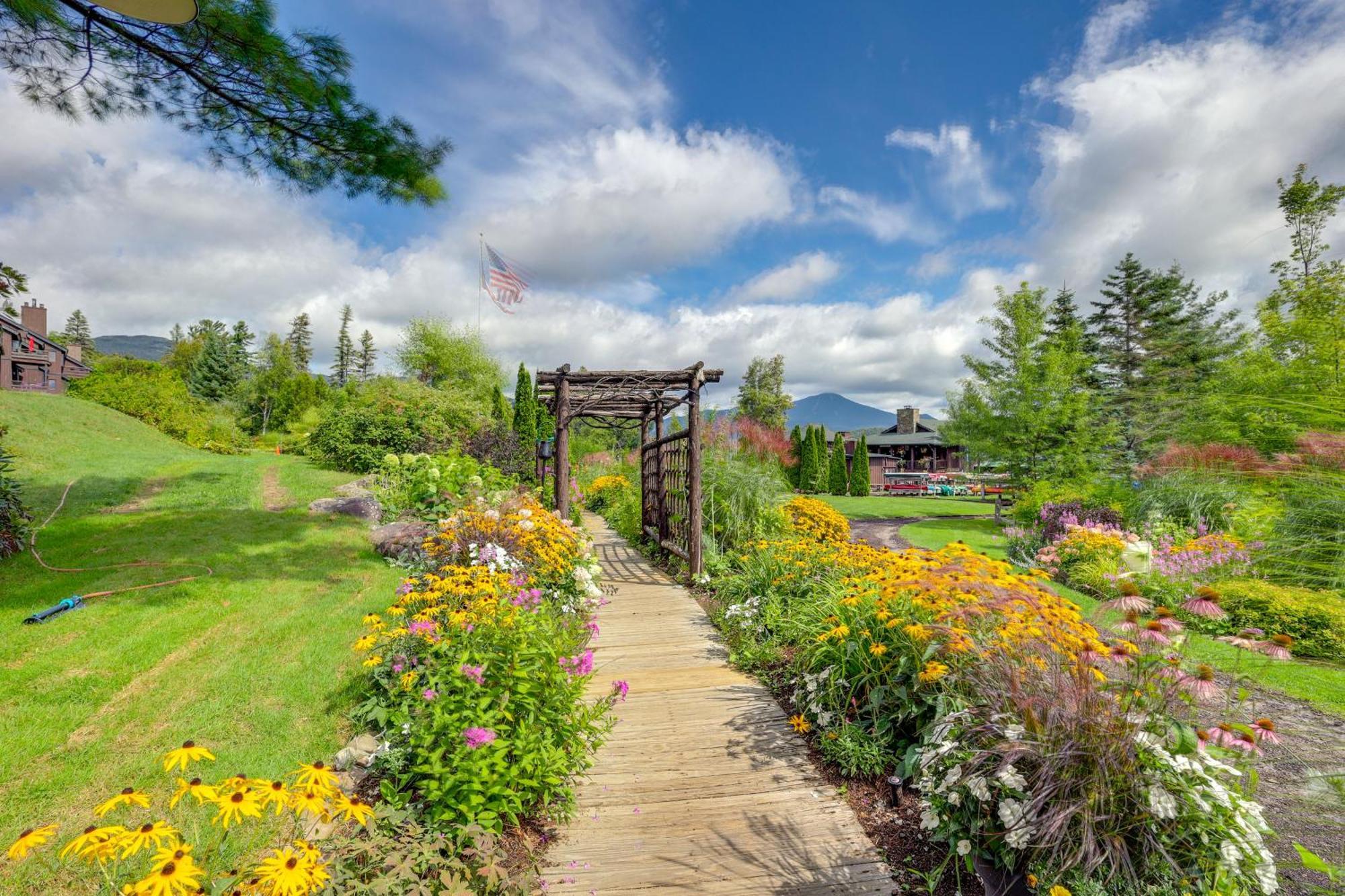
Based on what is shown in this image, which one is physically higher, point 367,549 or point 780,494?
point 780,494

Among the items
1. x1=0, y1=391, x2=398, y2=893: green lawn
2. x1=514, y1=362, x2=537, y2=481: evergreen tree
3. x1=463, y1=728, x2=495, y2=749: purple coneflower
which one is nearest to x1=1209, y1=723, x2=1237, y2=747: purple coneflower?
x1=463, y1=728, x2=495, y2=749: purple coneflower

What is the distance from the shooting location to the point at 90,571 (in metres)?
4.71

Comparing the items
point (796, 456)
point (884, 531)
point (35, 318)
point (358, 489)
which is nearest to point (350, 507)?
point (358, 489)

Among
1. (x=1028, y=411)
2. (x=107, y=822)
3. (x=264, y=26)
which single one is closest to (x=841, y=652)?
(x=107, y=822)

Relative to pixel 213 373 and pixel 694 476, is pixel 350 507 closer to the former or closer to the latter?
pixel 694 476

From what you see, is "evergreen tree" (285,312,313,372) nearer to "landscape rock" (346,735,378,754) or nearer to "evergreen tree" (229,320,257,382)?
"evergreen tree" (229,320,257,382)

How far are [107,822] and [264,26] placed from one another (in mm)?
5056

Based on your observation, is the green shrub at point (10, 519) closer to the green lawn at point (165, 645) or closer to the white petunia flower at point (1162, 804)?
the green lawn at point (165, 645)

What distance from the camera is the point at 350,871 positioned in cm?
176

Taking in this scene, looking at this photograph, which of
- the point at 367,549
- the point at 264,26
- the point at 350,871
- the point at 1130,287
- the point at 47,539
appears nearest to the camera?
the point at 350,871

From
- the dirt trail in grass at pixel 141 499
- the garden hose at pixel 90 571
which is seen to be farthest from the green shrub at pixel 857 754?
the dirt trail in grass at pixel 141 499

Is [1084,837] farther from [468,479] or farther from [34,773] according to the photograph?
[468,479]

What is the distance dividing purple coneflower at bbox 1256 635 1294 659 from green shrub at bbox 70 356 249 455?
19.4 metres

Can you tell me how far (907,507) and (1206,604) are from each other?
58.8ft
